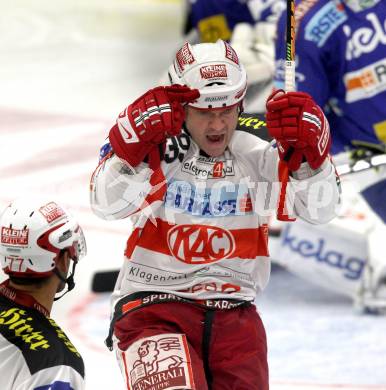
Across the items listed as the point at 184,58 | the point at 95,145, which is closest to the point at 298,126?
the point at 184,58

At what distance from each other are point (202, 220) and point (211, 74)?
0.38 m

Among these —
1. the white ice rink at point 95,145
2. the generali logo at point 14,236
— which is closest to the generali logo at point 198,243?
the generali logo at point 14,236

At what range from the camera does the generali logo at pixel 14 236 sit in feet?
10.0

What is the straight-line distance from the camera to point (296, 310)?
5109 mm

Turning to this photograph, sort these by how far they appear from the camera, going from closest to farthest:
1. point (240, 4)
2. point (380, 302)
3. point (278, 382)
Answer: point (278, 382) < point (380, 302) < point (240, 4)

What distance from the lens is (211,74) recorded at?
3.09 metres

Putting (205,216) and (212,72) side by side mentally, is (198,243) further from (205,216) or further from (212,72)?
(212,72)

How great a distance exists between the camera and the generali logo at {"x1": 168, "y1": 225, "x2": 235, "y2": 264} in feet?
10.4

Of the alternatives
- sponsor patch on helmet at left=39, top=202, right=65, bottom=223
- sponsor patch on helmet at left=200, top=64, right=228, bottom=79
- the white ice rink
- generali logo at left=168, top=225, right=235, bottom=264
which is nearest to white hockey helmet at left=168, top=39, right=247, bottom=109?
sponsor patch on helmet at left=200, top=64, right=228, bottom=79

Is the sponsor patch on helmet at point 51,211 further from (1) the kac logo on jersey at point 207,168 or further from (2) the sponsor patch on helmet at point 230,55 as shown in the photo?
(2) the sponsor patch on helmet at point 230,55

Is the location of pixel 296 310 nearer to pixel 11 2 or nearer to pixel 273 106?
pixel 273 106

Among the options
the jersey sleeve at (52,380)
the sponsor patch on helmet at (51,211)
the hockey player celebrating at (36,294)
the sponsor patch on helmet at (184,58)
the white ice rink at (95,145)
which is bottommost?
the white ice rink at (95,145)

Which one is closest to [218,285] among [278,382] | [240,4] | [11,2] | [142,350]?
[142,350]

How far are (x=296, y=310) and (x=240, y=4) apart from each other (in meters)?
2.18
